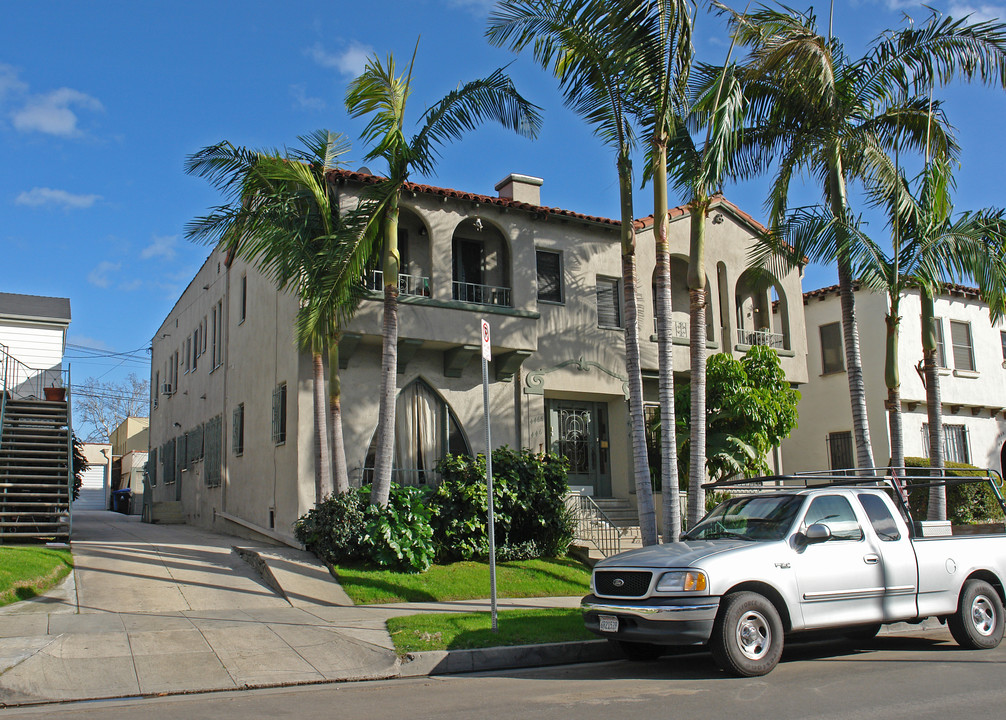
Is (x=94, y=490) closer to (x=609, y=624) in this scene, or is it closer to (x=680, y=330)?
(x=680, y=330)

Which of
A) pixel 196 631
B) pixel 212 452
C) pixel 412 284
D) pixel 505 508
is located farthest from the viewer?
pixel 212 452

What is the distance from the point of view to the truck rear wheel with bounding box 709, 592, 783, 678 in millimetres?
7656

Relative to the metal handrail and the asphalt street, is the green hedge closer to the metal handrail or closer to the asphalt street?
the metal handrail

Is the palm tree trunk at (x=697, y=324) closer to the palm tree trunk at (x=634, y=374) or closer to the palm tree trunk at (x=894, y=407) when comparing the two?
the palm tree trunk at (x=634, y=374)

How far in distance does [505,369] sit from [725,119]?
739 centimetres

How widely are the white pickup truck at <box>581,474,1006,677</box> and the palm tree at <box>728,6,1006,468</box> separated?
5.01 meters

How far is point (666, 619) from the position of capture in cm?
769

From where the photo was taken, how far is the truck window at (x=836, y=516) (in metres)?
8.72

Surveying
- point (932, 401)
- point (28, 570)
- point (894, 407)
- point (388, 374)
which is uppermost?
point (388, 374)

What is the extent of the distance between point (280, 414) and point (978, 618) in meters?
12.5

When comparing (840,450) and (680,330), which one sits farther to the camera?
(840,450)

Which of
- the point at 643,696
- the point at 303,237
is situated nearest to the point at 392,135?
the point at 303,237

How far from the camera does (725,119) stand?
1239cm

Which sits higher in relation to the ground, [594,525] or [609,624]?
[594,525]
